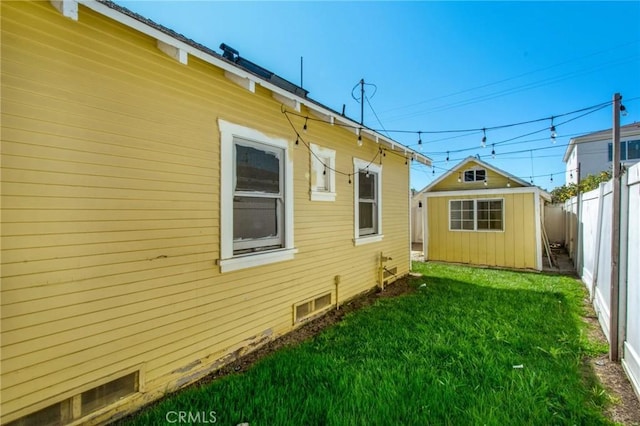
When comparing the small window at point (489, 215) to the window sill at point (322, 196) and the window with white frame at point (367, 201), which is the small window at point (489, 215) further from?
the window sill at point (322, 196)

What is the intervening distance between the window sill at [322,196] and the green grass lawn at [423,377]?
203 centimetres

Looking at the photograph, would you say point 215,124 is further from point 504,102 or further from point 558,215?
point 558,215

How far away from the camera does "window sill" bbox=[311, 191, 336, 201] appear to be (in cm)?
461

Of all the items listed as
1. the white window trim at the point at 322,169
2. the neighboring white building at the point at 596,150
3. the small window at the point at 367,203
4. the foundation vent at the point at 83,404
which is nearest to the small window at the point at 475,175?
the small window at the point at 367,203

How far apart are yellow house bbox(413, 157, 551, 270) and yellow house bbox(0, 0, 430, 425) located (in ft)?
24.1

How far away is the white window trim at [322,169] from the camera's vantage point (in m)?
4.64

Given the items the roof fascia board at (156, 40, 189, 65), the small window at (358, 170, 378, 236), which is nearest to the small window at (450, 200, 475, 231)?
the small window at (358, 170, 378, 236)

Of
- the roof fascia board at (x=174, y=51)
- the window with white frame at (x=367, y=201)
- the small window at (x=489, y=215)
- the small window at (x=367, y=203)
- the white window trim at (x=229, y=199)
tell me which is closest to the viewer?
the roof fascia board at (x=174, y=51)

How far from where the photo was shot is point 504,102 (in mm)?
11070

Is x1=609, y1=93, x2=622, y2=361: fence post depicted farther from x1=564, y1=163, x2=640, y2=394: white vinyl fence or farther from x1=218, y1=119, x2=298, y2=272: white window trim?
x1=218, y1=119, x2=298, y2=272: white window trim

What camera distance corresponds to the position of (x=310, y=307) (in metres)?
4.64

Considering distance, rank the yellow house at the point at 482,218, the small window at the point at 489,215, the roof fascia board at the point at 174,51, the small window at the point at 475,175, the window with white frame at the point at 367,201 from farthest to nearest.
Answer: the small window at the point at 475,175 → the small window at the point at 489,215 → the yellow house at the point at 482,218 → the window with white frame at the point at 367,201 → the roof fascia board at the point at 174,51

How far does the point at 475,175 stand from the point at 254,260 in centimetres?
880

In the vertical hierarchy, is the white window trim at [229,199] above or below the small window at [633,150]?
below
